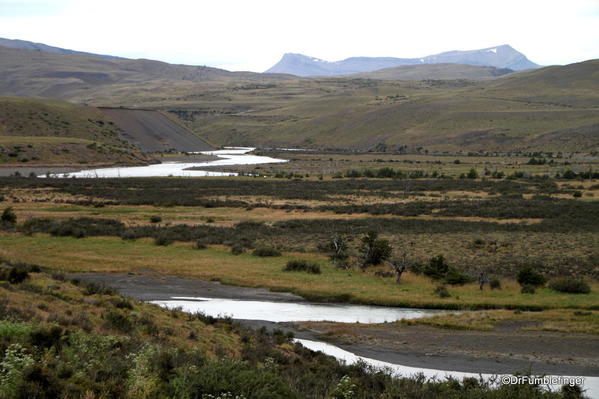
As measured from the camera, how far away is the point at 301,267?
32.1m

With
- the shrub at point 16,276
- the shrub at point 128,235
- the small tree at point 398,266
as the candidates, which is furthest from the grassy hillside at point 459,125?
the shrub at point 16,276

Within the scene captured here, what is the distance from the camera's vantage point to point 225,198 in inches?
2554

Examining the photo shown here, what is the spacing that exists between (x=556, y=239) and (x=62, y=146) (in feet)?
303

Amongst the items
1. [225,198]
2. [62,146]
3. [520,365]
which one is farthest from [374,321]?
[62,146]

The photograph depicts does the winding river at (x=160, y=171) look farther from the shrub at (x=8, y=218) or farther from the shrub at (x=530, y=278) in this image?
the shrub at (x=530, y=278)

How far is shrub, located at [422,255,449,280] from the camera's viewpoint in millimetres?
30156

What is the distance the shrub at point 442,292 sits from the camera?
2712 centimetres

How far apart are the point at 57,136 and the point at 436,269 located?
105 m

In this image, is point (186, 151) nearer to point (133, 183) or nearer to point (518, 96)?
point (133, 183)

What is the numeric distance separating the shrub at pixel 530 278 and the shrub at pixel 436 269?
3538 millimetres

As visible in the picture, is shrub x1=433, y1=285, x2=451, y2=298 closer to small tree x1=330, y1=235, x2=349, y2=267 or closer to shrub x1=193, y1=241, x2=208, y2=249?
small tree x1=330, y1=235, x2=349, y2=267

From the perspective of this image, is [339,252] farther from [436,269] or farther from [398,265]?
[436,269]

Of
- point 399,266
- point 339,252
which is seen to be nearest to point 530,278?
point 399,266

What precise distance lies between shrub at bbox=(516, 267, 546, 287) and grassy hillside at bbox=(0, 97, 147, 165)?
90.2 metres
